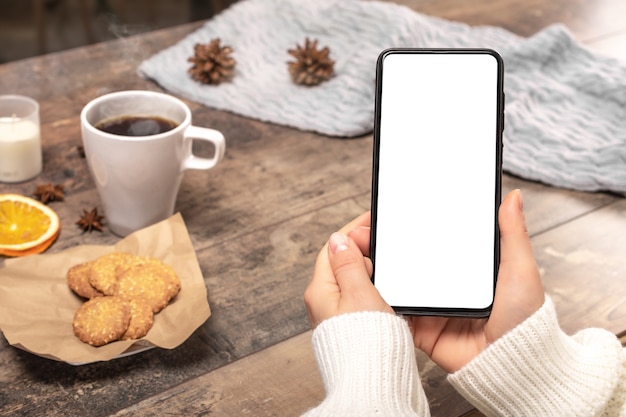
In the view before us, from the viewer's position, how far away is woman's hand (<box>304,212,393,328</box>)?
66 cm

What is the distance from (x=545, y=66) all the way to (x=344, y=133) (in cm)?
39

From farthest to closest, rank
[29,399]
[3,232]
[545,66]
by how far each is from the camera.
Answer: [545,66]
[3,232]
[29,399]

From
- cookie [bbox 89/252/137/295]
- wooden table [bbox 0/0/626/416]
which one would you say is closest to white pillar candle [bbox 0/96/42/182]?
wooden table [bbox 0/0/626/416]

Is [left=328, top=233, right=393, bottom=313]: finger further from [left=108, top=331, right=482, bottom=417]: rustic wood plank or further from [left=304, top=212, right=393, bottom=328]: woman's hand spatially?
[left=108, top=331, right=482, bottom=417]: rustic wood plank

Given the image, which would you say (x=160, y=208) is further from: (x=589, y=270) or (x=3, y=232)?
(x=589, y=270)

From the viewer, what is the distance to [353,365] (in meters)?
0.62

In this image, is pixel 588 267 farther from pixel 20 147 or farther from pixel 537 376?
pixel 20 147

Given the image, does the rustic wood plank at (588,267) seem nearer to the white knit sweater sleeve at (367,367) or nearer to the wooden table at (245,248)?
the wooden table at (245,248)

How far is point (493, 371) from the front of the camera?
0.68 m

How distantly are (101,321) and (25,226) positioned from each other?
235 mm

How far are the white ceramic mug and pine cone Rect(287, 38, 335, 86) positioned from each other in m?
0.35

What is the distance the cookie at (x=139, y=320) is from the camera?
78 centimetres

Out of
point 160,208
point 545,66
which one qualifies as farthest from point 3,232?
point 545,66

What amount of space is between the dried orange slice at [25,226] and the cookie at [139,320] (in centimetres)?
18
